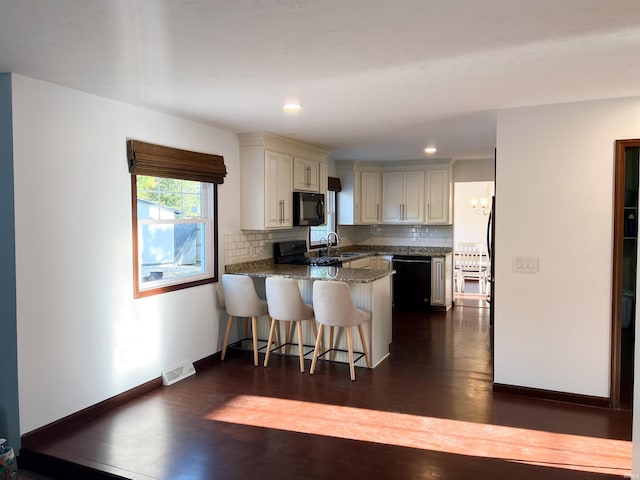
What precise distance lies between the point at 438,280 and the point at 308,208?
2.55 m

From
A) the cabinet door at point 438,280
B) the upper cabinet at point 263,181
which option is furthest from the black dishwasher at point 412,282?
the upper cabinet at point 263,181

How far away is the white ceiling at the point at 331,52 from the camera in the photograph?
201cm

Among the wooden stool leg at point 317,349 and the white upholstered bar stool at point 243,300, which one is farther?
the white upholstered bar stool at point 243,300

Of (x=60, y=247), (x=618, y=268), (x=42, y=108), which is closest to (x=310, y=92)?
(x=42, y=108)

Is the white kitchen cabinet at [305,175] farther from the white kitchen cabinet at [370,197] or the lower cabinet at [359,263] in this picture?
the white kitchen cabinet at [370,197]

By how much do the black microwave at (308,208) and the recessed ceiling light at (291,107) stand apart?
1835 mm

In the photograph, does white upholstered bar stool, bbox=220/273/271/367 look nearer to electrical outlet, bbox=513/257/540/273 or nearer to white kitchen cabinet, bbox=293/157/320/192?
white kitchen cabinet, bbox=293/157/320/192

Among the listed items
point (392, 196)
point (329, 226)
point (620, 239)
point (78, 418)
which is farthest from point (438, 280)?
point (78, 418)

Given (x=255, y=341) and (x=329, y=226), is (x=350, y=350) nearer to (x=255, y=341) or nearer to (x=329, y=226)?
(x=255, y=341)

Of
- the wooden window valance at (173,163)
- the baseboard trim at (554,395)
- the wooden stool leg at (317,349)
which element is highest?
the wooden window valance at (173,163)

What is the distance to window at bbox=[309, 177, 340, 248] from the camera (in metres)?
7.13

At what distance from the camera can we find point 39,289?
3066 millimetres

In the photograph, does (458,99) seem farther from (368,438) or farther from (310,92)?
(368,438)

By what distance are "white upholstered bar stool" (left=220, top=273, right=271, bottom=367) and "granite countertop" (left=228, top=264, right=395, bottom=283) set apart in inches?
8.2
